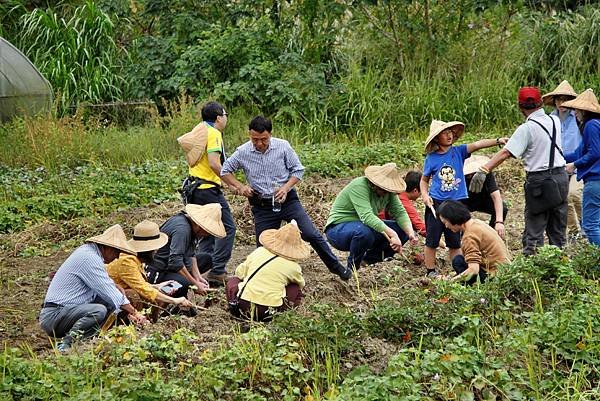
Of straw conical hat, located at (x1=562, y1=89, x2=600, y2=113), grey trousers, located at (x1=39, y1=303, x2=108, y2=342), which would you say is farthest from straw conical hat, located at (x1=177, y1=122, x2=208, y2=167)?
straw conical hat, located at (x1=562, y1=89, x2=600, y2=113)

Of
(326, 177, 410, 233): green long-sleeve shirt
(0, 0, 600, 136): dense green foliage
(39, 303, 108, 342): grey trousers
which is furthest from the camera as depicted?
(0, 0, 600, 136): dense green foliage

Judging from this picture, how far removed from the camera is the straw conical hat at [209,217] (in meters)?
8.21

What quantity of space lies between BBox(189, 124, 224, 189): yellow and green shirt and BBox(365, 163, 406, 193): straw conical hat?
134cm

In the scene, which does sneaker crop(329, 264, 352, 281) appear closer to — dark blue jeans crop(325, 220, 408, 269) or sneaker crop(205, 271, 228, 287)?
dark blue jeans crop(325, 220, 408, 269)

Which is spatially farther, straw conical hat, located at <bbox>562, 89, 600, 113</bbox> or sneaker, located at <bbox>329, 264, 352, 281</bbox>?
sneaker, located at <bbox>329, 264, 352, 281</bbox>

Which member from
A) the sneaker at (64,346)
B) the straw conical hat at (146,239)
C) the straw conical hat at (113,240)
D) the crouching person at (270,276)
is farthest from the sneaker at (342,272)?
the sneaker at (64,346)

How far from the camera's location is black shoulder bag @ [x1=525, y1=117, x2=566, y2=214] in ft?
27.9

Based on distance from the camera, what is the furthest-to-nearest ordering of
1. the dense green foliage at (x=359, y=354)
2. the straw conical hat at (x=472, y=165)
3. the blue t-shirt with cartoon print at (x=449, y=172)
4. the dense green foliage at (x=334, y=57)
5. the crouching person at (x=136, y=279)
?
the dense green foliage at (x=334, y=57) < the straw conical hat at (x=472, y=165) < the blue t-shirt with cartoon print at (x=449, y=172) < the crouching person at (x=136, y=279) < the dense green foliage at (x=359, y=354)

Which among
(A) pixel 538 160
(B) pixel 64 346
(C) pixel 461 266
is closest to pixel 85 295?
(B) pixel 64 346

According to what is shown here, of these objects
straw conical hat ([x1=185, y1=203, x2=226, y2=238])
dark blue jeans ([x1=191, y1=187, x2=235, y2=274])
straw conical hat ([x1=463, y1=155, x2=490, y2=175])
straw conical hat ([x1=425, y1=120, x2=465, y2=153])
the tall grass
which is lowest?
the tall grass

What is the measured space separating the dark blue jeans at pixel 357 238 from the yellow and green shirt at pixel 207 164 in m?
1.17

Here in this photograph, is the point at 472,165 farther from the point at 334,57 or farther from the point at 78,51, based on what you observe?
the point at 78,51

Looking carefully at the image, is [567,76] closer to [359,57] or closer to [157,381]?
[359,57]

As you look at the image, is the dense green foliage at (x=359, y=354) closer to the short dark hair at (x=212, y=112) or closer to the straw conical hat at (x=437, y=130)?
the straw conical hat at (x=437, y=130)
